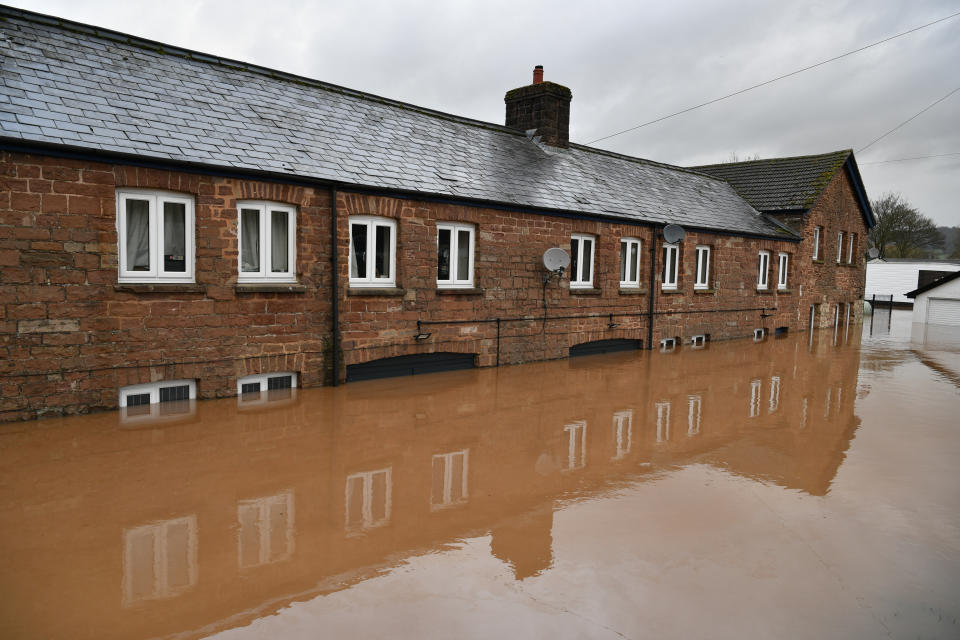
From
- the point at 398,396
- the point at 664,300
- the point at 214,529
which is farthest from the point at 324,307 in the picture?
the point at 664,300

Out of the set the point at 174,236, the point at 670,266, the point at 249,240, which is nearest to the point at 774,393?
the point at 670,266

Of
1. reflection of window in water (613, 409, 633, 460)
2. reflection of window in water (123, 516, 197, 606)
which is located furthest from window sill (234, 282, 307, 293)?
reflection of window in water (613, 409, 633, 460)

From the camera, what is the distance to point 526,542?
4793 mm

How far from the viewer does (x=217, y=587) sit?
4.01 m

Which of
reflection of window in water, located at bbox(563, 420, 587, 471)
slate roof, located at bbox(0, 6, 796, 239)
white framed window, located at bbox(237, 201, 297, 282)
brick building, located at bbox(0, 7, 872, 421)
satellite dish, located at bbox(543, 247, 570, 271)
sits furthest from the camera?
satellite dish, located at bbox(543, 247, 570, 271)

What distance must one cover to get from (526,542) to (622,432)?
3690mm

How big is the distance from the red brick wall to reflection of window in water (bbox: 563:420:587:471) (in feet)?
13.0

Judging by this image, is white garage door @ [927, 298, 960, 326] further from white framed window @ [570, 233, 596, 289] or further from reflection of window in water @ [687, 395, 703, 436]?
reflection of window in water @ [687, 395, 703, 436]

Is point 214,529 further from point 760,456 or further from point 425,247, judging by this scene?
point 425,247

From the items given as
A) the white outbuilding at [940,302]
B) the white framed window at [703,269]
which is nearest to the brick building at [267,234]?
the white framed window at [703,269]

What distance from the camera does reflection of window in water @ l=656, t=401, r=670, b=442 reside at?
803cm

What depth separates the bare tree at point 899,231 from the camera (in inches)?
2003

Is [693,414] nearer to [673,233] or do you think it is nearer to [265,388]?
[265,388]

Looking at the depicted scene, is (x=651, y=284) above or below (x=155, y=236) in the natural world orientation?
below
